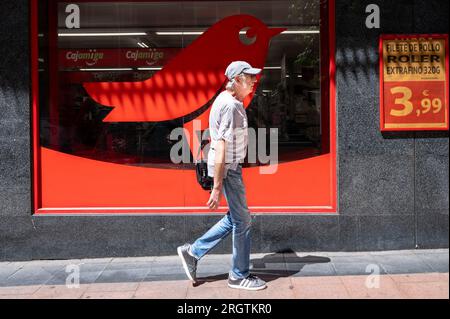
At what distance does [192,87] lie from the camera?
6426 millimetres

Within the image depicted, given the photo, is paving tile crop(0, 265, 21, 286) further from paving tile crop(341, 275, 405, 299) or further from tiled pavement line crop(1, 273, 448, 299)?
paving tile crop(341, 275, 405, 299)

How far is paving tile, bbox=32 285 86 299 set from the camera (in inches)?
198

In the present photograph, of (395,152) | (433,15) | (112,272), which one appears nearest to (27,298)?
(112,272)

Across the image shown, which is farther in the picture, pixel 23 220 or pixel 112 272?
pixel 23 220

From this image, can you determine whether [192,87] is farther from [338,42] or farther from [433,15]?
[433,15]

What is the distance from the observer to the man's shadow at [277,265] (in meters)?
5.51

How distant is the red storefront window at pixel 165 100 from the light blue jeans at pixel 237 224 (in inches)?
45.9

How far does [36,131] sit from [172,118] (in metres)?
1.49

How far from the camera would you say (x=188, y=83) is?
6.43 metres

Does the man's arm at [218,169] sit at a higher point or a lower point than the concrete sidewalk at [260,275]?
higher

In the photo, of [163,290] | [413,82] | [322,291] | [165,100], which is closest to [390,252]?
[322,291]

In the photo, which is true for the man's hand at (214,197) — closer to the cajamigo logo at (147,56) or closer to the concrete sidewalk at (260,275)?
the concrete sidewalk at (260,275)

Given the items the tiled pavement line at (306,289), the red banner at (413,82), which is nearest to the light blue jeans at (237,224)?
the tiled pavement line at (306,289)
